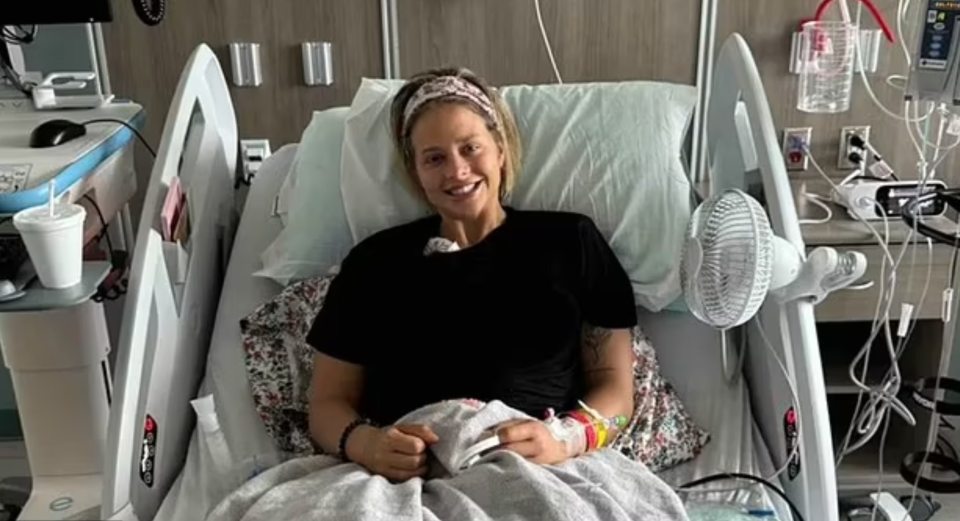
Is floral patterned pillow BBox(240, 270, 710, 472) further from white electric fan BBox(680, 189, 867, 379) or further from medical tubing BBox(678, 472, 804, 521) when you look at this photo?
white electric fan BBox(680, 189, 867, 379)

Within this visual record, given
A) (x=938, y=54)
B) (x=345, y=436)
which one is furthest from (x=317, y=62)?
(x=938, y=54)

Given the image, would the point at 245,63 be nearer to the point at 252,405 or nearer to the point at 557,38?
the point at 557,38

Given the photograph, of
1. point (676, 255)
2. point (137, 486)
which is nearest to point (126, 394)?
point (137, 486)

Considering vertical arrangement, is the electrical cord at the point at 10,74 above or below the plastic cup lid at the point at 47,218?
above

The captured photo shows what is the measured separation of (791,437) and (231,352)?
95cm

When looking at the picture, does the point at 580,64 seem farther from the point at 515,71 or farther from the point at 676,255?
the point at 676,255

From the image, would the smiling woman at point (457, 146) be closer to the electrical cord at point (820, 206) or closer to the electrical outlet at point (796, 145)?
the electrical cord at point (820, 206)

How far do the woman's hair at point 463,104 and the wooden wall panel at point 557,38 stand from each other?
0.69 meters

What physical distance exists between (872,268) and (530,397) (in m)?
0.89

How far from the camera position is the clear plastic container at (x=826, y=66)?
2.26 metres

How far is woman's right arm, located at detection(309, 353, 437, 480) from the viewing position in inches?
55.3

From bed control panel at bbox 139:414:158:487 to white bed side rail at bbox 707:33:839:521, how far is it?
3.18 ft

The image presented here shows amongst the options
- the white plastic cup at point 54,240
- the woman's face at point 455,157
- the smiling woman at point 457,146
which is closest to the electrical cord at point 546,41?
the smiling woman at point 457,146

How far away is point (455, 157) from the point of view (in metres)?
1.54
